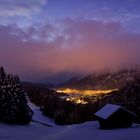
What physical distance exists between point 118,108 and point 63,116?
58.5 m

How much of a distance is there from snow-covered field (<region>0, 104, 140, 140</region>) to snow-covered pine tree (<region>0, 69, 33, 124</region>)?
2700 millimetres

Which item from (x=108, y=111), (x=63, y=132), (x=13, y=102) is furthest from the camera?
(x=13, y=102)

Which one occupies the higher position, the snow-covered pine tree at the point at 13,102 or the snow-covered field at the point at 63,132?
the snow-covered pine tree at the point at 13,102

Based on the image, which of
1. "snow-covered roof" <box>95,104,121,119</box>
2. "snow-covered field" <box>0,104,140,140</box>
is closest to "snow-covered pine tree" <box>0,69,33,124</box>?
"snow-covered field" <box>0,104,140,140</box>

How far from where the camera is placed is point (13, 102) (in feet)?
277

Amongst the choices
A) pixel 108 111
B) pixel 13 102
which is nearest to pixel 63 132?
pixel 108 111

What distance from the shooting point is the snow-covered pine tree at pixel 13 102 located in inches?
3287

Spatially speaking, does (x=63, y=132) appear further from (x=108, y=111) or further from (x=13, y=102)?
(x=13, y=102)

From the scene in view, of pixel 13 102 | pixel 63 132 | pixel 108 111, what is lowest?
pixel 63 132

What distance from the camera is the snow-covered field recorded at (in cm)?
4983

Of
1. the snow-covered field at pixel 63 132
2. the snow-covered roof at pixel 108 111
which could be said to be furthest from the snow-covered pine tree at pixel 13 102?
the snow-covered roof at pixel 108 111

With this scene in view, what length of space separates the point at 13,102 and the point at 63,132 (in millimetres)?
22487

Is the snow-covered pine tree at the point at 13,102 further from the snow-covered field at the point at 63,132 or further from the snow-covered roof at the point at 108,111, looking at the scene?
the snow-covered roof at the point at 108,111

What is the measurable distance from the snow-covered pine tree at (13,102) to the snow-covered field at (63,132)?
8.86ft
